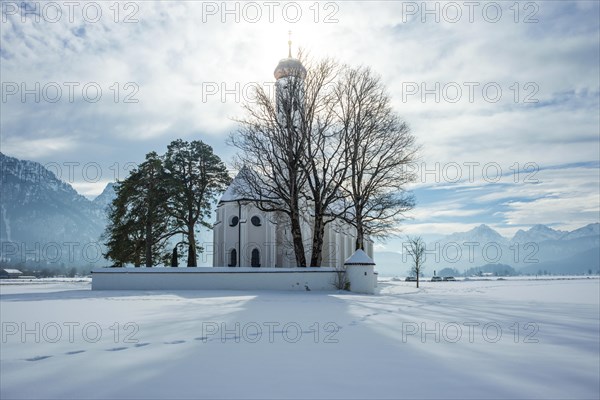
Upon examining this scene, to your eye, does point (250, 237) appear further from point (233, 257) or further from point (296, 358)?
point (296, 358)

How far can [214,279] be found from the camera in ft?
86.9

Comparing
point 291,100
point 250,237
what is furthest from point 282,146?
point 250,237

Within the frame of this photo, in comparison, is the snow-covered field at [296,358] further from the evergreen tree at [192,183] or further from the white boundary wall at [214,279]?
the evergreen tree at [192,183]

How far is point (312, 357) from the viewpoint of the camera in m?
6.46

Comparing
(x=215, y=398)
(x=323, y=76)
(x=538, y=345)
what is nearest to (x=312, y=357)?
(x=215, y=398)

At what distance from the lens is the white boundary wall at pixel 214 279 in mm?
26109

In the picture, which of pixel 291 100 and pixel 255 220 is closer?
pixel 291 100

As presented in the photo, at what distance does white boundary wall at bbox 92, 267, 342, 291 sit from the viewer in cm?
2611

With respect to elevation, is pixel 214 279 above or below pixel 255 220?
below

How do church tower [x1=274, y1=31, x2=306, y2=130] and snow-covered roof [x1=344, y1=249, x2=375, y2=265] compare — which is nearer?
snow-covered roof [x1=344, y1=249, x2=375, y2=265]

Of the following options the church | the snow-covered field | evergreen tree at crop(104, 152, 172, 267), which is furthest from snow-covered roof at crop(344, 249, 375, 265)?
evergreen tree at crop(104, 152, 172, 267)

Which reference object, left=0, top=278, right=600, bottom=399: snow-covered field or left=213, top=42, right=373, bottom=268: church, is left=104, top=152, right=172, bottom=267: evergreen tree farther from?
left=0, top=278, right=600, bottom=399: snow-covered field

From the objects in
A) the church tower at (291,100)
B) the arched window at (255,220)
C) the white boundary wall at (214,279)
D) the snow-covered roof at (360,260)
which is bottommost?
the white boundary wall at (214,279)

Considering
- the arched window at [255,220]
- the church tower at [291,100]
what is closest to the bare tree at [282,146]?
the church tower at [291,100]
